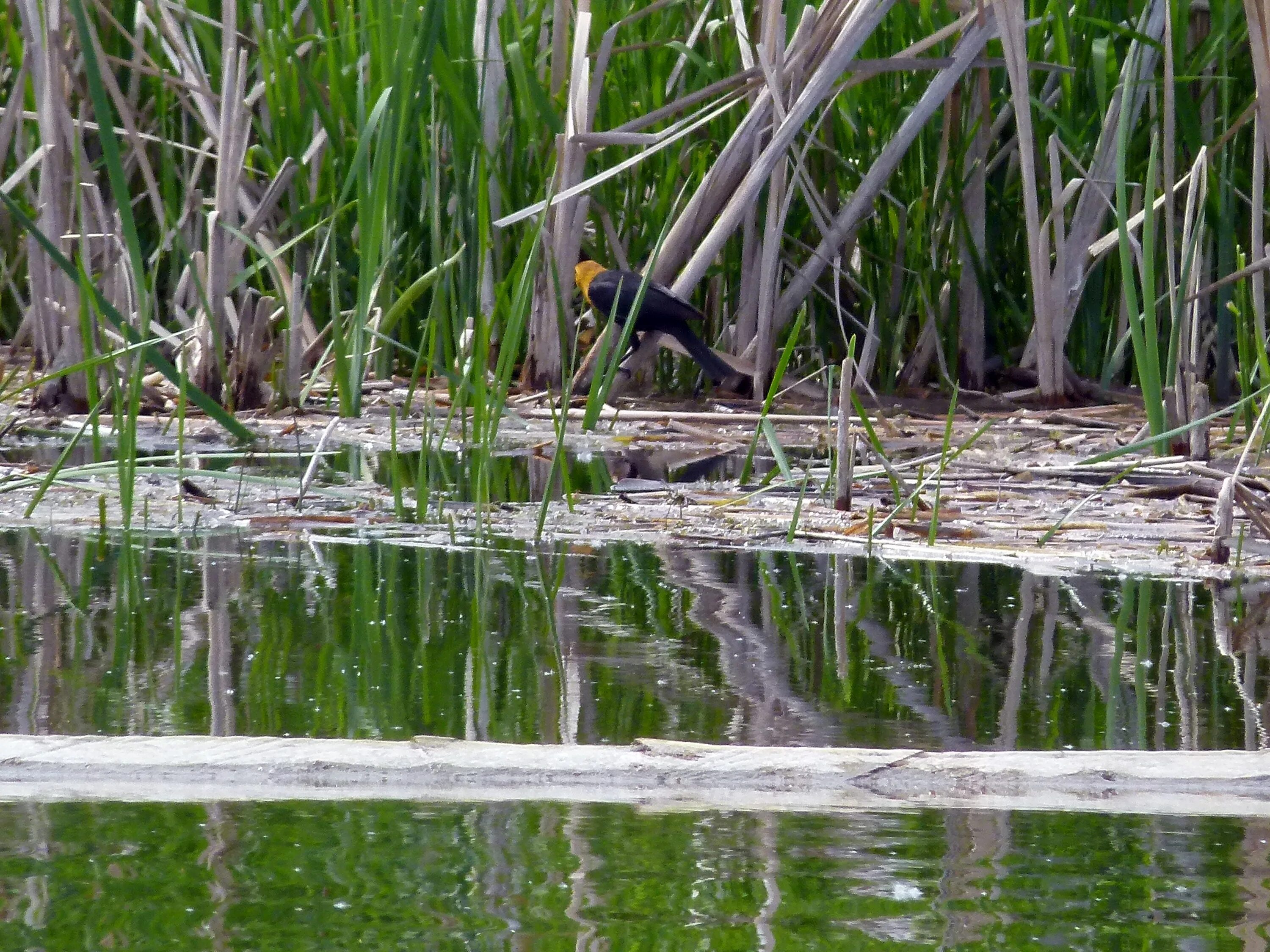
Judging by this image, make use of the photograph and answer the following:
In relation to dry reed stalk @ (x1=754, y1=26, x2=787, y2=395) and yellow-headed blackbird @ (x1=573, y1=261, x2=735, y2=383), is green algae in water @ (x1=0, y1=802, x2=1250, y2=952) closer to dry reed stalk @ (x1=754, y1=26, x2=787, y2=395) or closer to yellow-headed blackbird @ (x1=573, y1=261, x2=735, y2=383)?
yellow-headed blackbird @ (x1=573, y1=261, x2=735, y2=383)

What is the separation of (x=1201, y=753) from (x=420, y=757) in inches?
25.4


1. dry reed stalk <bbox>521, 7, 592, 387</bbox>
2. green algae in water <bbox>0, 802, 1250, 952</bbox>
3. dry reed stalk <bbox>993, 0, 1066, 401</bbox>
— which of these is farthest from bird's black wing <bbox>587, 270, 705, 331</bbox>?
green algae in water <bbox>0, 802, 1250, 952</bbox>

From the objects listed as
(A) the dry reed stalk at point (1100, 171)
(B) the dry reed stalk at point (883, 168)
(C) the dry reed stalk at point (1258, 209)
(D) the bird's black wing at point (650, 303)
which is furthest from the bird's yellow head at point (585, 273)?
(C) the dry reed stalk at point (1258, 209)

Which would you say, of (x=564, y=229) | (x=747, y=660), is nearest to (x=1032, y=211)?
(x=564, y=229)

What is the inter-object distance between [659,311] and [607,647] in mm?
2856

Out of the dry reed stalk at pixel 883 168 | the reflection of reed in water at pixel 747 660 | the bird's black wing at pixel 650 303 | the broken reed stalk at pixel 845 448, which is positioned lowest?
the reflection of reed in water at pixel 747 660

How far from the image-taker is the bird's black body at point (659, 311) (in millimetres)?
4836

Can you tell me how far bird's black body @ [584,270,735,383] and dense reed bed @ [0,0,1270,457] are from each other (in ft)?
0.27

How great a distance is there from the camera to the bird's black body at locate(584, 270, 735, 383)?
484 cm

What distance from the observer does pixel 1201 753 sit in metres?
1.50

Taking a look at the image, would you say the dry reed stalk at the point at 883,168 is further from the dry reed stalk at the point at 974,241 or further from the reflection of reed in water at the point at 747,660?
the reflection of reed in water at the point at 747,660

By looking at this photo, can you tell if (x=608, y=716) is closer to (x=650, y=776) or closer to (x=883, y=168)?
(x=650, y=776)

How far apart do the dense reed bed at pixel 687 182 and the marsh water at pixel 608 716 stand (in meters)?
1.61

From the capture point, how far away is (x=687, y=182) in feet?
16.4
